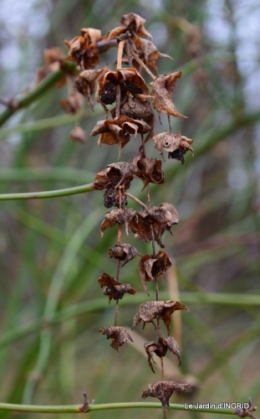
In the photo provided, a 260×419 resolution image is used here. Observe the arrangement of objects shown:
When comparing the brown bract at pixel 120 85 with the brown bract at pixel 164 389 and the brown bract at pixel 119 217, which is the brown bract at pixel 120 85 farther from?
the brown bract at pixel 164 389

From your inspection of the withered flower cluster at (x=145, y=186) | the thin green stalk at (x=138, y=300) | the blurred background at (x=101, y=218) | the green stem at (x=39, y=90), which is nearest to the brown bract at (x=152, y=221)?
the withered flower cluster at (x=145, y=186)

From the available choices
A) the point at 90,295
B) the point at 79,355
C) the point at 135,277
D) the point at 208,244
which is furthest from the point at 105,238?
the point at 79,355

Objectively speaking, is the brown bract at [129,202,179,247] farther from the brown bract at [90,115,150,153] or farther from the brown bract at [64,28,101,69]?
the brown bract at [64,28,101,69]

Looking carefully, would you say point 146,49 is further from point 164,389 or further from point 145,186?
point 164,389

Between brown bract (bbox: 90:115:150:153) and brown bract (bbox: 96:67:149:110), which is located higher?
brown bract (bbox: 96:67:149:110)

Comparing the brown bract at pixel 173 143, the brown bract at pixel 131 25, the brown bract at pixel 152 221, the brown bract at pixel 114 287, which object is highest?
the brown bract at pixel 131 25

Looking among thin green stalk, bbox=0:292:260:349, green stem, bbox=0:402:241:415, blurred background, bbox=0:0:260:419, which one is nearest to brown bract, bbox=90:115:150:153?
Answer: green stem, bbox=0:402:241:415
